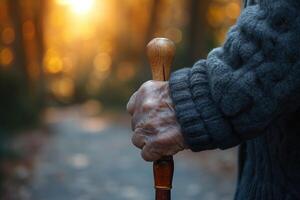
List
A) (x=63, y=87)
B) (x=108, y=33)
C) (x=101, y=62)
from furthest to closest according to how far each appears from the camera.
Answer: (x=101, y=62) < (x=108, y=33) < (x=63, y=87)

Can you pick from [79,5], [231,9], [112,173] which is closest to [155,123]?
[112,173]

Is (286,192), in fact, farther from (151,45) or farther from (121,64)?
(121,64)

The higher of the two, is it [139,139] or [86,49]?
[86,49]

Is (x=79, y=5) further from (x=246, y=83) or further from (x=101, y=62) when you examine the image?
(x=246, y=83)

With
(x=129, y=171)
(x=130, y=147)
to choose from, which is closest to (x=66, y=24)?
(x=130, y=147)

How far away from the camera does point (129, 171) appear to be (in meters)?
10.3

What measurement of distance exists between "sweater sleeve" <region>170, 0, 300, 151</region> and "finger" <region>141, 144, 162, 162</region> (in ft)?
0.35

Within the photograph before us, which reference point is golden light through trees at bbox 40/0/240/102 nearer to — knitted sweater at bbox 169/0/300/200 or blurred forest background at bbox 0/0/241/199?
blurred forest background at bbox 0/0/241/199

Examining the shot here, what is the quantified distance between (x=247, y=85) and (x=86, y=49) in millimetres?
31622

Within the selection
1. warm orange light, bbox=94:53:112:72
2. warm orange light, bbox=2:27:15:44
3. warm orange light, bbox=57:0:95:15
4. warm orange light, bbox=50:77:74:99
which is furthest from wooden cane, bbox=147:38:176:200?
warm orange light, bbox=57:0:95:15

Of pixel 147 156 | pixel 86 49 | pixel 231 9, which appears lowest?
pixel 147 156

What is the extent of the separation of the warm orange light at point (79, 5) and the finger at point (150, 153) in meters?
31.1

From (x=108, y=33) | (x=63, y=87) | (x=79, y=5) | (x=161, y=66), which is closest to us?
(x=161, y=66)

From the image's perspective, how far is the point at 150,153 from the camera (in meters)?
1.60
